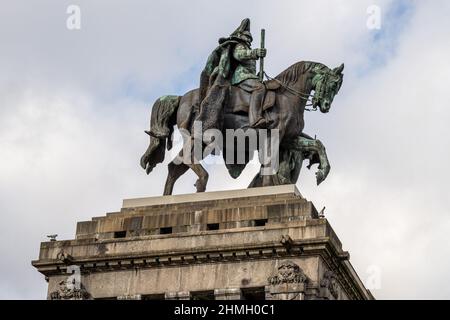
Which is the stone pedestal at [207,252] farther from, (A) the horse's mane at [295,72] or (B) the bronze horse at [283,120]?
(A) the horse's mane at [295,72]

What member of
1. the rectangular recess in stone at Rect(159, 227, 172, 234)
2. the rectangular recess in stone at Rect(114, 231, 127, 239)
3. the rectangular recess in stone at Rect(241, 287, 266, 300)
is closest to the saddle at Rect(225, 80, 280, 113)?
the rectangular recess in stone at Rect(159, 227, 172, 234)

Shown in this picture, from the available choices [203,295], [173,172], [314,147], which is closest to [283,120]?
[314,147]

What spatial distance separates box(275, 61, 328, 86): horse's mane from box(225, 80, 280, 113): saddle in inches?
22.7

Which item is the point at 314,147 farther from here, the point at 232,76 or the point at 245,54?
the point at 245,54

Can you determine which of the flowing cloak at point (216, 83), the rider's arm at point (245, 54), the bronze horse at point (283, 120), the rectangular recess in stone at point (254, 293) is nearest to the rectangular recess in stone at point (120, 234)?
the bronze horse at point (283, 120)

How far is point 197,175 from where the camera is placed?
52406mm

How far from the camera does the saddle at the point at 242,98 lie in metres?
53.2

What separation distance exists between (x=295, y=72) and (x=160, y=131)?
626cm

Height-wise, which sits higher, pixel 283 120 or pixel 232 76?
pixel 232 76

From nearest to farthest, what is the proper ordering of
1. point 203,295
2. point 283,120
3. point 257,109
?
point 203,295 < point 257,109 < point 283,120

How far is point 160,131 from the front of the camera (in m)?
54.1

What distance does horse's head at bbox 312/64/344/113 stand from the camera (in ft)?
176
